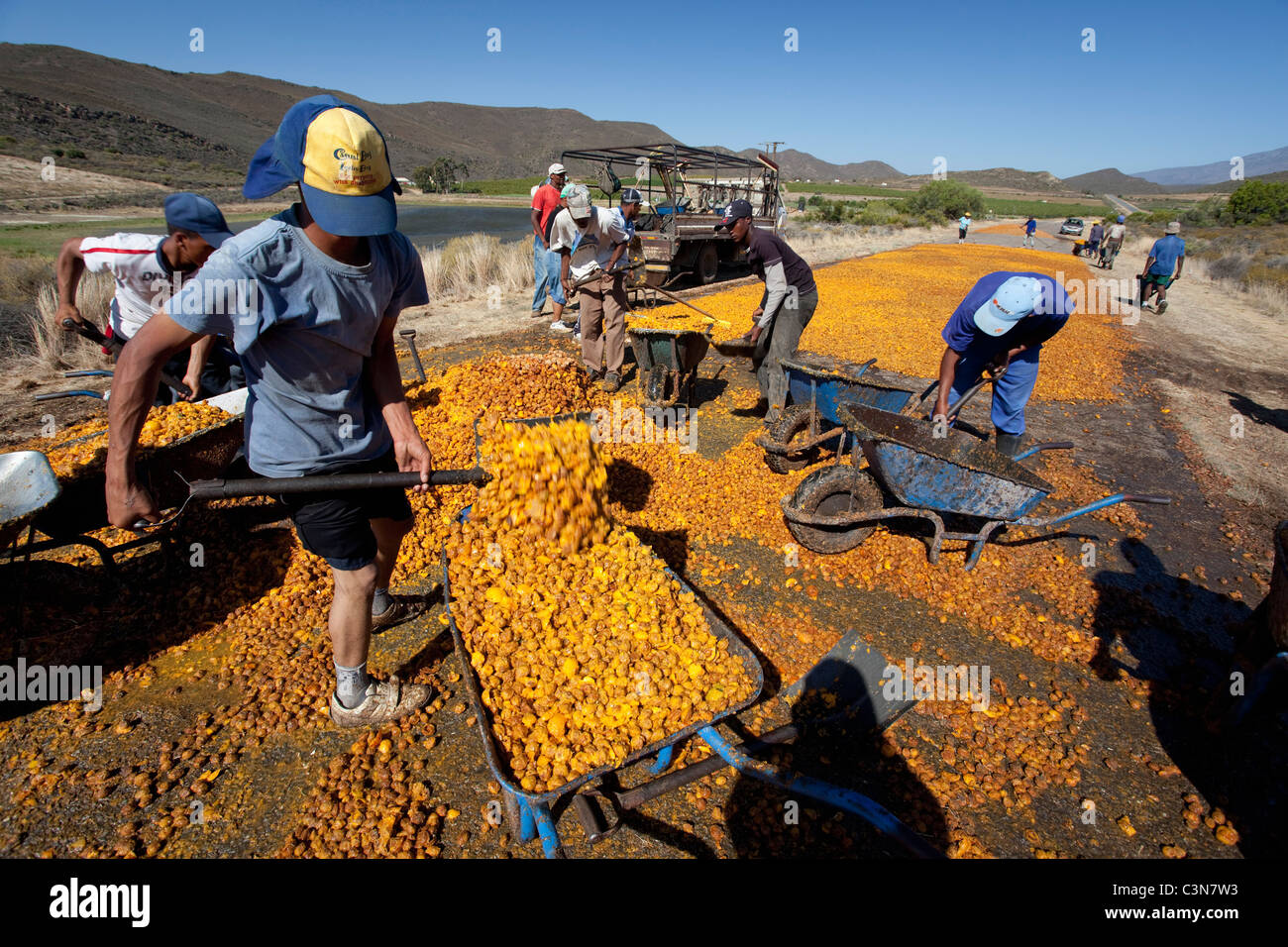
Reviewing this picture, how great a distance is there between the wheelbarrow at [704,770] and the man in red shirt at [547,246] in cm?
706

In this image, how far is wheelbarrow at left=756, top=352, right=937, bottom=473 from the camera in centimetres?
522

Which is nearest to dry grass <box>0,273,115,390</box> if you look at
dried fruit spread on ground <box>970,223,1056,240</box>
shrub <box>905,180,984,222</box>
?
dried fruit spread on ground <box>970,223,1056,240</box>

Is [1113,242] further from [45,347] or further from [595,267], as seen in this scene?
[45,347]

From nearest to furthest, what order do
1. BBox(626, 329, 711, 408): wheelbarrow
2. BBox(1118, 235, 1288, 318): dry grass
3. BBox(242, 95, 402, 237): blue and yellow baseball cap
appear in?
BBox(242, 95, 402, 237): blue and yellow baseball cap < BBox(626, 329, 711, 408): wheelbarrow < BBox(1118, 235, 1288, 318): dry grass

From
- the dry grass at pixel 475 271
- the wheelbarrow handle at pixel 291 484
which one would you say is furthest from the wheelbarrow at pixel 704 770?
the dry grass at pixel 475 271

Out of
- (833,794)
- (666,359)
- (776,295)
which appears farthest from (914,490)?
(666,359)

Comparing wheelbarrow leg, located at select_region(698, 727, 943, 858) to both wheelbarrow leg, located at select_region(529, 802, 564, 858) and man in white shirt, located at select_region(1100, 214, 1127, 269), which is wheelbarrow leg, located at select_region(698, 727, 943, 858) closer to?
wheelbarrow leg, located at select_region(529, 802, 564, 858)

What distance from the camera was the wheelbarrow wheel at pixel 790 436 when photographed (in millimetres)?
5422

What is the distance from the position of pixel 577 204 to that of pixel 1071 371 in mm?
8894

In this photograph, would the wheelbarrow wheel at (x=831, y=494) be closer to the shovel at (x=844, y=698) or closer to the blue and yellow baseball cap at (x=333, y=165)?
the shovel at (x=844, y=698)

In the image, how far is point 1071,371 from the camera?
31.1 feet

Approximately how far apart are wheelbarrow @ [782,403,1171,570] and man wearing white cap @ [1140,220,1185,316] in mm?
13539

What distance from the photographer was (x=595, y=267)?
7270 millimetres
